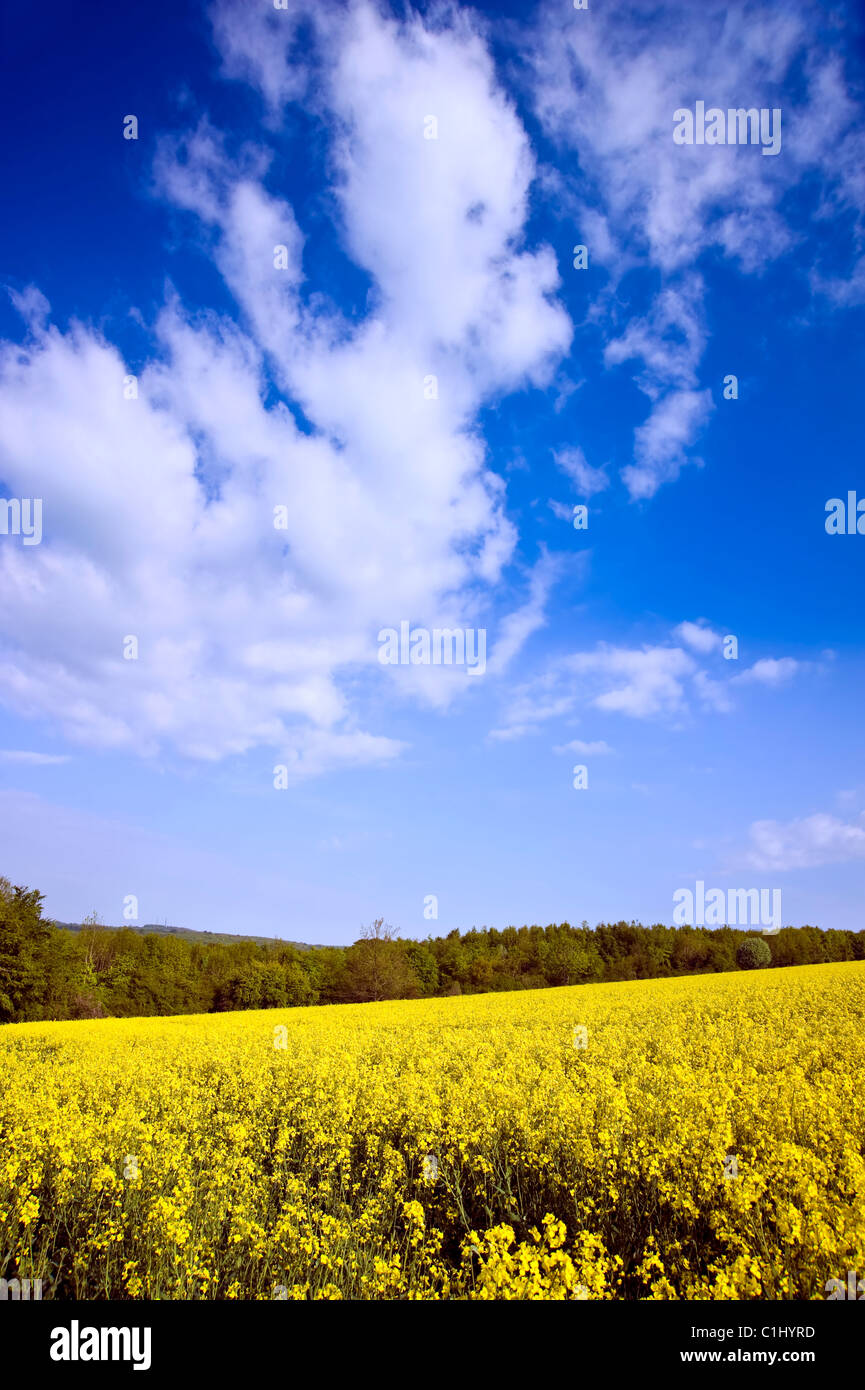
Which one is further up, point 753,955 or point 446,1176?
point 446,1176

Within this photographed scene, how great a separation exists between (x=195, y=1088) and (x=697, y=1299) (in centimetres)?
996

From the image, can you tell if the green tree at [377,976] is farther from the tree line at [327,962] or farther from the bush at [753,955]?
the bush at [753,955]

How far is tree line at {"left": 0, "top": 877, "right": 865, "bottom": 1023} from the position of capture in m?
41.2

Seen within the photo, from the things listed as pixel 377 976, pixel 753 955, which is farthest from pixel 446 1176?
pixel 753 955

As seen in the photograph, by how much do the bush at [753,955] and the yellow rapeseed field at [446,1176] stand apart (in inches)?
2146

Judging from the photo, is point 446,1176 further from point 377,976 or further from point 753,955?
point 753,955

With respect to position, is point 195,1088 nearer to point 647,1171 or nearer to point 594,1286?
point 647,1171

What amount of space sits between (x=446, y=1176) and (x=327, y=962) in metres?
52.0

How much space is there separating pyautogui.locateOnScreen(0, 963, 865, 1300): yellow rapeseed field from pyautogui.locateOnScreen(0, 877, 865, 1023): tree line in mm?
34182

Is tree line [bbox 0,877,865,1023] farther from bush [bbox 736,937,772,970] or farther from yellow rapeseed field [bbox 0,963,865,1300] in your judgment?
yellow rapeseed field [bbox 0,963,865,1300]

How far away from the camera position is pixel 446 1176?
26.5ft

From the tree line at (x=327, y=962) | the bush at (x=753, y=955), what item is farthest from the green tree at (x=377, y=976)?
the bush at (x=753, y=955)

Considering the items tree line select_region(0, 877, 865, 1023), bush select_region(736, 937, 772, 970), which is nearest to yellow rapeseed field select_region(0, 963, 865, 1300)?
tree line select_region(0, 877, 865, 1023)
